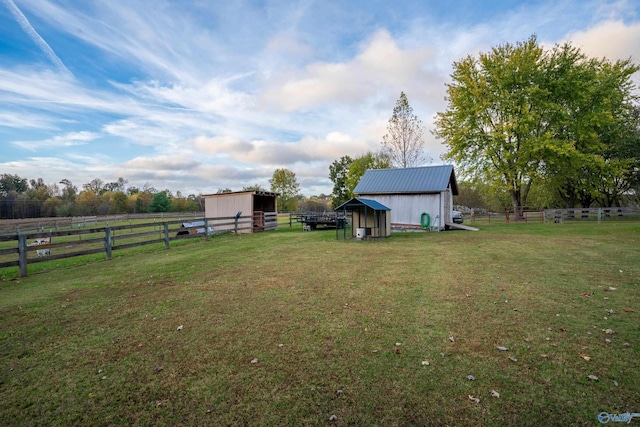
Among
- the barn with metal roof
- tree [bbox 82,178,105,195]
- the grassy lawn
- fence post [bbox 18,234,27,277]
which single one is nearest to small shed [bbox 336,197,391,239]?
the barn with metal roof

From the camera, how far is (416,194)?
18.7 m

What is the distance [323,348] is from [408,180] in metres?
17.2

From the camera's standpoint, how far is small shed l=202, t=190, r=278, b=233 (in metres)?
19.4

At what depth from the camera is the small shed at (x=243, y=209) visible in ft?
63.8

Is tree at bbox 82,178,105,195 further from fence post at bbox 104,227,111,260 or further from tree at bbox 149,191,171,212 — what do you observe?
fence post at bbox 104,227,111,260

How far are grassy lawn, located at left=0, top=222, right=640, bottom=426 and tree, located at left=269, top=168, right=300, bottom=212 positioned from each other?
4284cm

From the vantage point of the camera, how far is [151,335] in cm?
406

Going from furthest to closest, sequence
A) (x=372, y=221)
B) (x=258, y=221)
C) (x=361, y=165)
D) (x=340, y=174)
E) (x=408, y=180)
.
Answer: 1. (x=340, y=174)
2. (x=361, y=165)
3. (x=258, y=221)
4. (x=408, y=180)
5. (x=372, y=221)

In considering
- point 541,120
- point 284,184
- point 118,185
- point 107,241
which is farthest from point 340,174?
point 118,185

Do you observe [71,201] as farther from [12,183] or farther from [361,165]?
[361,165]

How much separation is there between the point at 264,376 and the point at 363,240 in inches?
466

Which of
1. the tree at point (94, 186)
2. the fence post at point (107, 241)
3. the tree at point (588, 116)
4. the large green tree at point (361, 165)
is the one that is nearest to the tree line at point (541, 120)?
the tree at point (588, 116)

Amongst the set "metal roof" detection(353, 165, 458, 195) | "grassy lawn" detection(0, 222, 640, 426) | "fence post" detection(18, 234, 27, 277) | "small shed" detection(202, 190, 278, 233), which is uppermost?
"metal roof" detection(353, 165, 458, 195)

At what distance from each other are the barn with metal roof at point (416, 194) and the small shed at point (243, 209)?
6922mm
